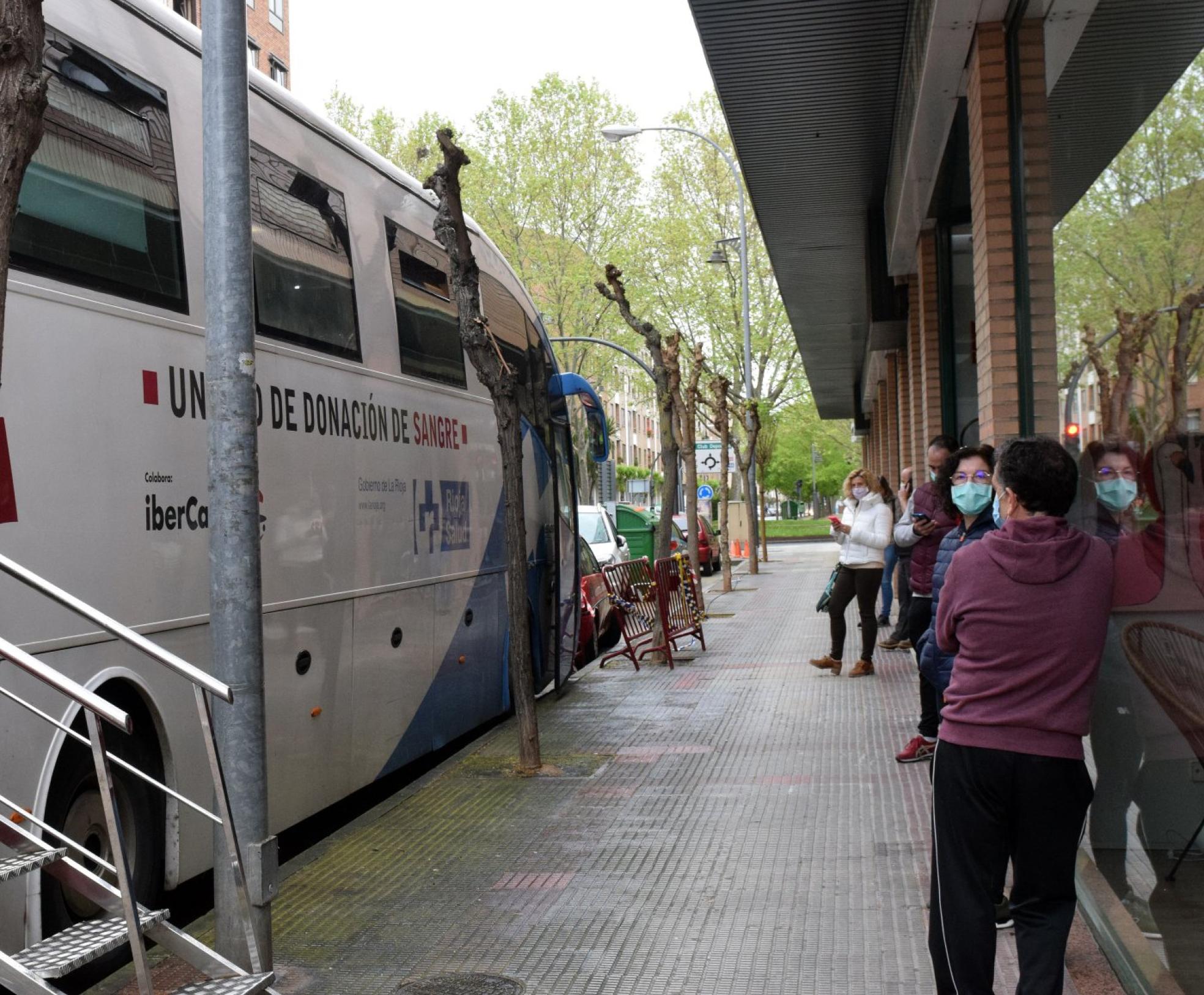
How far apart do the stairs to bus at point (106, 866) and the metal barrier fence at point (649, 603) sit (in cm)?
950

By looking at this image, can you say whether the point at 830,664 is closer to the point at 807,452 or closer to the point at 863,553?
the point at 863,553

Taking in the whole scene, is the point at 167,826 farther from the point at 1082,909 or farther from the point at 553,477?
the point at 553,477

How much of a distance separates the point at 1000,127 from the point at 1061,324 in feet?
9.45

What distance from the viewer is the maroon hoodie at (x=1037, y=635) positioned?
375 centimetres

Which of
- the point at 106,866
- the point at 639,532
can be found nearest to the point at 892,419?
the point at 639,532

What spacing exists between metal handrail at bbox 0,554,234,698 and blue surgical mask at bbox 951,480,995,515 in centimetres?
283

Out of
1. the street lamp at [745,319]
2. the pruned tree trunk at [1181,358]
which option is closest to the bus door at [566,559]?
the pruned tree trunk at [1181,358]

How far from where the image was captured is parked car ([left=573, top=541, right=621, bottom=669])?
15.0 m

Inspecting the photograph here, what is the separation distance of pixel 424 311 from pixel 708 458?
57.2 ft

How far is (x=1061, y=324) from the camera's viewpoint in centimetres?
562

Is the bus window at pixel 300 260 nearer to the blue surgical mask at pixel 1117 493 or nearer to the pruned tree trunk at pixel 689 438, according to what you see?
the blue surgical mask at pixel 1117 493

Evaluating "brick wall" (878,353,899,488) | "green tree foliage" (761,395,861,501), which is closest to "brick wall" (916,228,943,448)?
"brick wall" (878,353,899,488)

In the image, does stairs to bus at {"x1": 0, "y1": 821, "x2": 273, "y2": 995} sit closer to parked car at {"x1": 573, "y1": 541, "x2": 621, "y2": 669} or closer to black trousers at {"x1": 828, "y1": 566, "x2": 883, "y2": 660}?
black trousers at {"x1": 828, "y1": 566, "x2": 883, "y2": 660}

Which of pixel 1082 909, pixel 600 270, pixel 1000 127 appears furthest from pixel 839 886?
pixel 600 270
